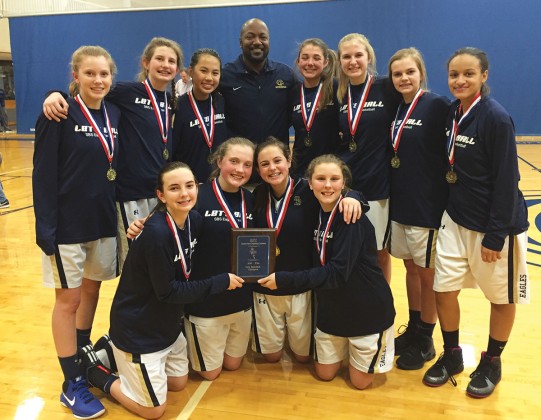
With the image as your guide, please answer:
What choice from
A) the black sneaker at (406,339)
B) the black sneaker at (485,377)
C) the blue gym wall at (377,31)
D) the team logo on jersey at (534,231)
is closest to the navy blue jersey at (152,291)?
the black sneaker at (406,339)

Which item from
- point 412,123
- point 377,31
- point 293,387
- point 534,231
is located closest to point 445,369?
point 293,387

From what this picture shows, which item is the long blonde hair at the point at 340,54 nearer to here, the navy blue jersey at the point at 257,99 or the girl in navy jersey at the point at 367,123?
the girl in navy jersey at the point at 367,123

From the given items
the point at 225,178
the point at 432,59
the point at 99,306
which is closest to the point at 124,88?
the point at 225,178

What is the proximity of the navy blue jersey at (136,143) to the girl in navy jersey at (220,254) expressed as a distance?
1.08 feet

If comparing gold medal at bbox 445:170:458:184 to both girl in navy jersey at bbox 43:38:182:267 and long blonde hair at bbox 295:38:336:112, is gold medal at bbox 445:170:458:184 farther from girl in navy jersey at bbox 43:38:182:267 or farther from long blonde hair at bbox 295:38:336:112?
girl in navy jersey at bbox 43:38:182:267

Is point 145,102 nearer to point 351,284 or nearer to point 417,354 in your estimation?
point 351,284

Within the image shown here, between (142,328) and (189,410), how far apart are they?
47 cm

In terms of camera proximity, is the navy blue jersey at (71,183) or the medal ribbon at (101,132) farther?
the medal ribbon at (101,132)

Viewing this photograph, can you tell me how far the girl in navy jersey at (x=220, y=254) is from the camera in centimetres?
248

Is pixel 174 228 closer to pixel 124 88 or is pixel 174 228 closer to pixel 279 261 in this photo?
pixel 279 261

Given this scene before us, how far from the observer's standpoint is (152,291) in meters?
2.24

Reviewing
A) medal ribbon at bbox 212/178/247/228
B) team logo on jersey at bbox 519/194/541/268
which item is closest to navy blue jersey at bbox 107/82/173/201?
medal ribbon at bbox 212/178/247/228

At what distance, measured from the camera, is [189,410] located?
232 cm

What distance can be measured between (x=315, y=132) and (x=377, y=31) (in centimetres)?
947
